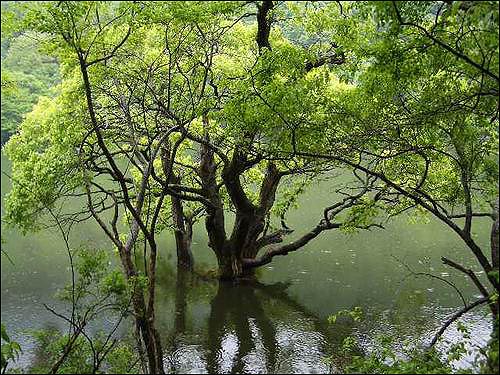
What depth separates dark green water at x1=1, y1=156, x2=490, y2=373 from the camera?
42.0ft

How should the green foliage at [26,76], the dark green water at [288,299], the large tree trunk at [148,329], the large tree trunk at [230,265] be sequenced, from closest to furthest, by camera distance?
the large tree trunk at [148,329]
the dark green water at [288,299]
the large tree trunk at [230,265]
the green foliage at [26,76]

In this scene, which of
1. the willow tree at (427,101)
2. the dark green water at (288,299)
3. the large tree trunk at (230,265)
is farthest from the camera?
the large tree trunk at (230,265)

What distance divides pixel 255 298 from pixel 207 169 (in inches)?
158

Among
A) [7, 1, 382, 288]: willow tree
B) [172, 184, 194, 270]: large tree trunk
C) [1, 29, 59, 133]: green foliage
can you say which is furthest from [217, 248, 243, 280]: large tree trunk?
[1, 29, 59, 133]: green foliage

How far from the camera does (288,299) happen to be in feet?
54.5

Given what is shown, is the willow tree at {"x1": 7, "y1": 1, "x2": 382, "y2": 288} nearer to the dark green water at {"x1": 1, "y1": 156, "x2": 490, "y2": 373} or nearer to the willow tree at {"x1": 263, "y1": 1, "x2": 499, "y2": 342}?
the willow tree at {"x1": 263, "y1": 1, "x2": 499, "y2": 342}

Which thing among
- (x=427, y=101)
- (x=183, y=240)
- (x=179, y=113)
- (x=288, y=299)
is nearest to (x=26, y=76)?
(x=183, y=240)

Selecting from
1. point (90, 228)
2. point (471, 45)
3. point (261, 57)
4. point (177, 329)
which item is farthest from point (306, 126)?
point (90, 228)

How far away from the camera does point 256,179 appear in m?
18.5

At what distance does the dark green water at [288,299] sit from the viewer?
1281 cm

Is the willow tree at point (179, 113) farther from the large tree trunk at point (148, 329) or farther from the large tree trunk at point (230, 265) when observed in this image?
the large tree trunk at point (148, 329)

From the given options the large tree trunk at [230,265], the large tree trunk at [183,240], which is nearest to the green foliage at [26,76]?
the large tree trunk at [183,240]

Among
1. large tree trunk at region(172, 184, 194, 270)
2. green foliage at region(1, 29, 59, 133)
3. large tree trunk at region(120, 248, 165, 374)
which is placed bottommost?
large tree trunk at region(120, 248, 165, 374)

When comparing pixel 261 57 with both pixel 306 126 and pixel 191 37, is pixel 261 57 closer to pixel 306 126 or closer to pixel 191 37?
pixel 306 126
